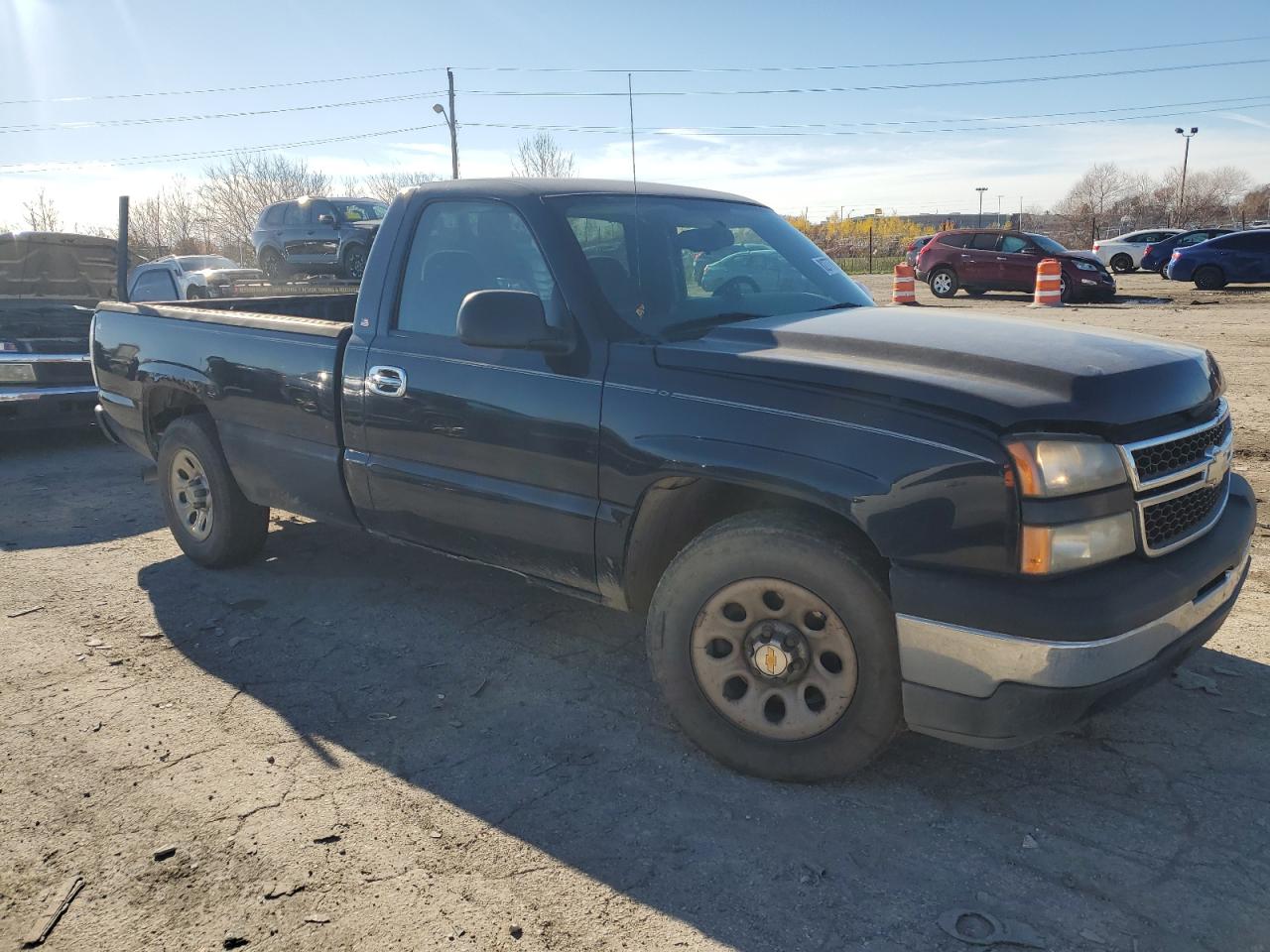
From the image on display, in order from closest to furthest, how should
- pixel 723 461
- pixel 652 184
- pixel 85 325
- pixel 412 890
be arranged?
pixel 412 890
pixel 723 461
pixel 652 184
pixel 85 325

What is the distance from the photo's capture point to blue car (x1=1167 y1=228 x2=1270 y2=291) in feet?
71.2

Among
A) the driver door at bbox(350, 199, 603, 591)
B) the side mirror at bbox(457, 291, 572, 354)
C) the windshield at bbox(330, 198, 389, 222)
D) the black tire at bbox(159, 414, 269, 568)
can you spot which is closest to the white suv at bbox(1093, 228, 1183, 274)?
the windshield at bbox(330, 198, 389, 222)

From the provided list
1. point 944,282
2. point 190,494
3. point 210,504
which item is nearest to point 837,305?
point 210,504

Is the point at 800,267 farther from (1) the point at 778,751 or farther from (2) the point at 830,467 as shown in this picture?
(1) the point at 778,751

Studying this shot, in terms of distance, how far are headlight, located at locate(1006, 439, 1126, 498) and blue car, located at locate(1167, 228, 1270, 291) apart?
76.0ft

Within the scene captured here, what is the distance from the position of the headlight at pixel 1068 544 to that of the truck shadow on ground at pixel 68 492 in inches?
216

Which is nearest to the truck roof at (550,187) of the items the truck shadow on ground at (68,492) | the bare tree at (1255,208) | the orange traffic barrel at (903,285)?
the truck shadow on ground at (68,492)

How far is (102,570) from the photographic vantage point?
17.7ft

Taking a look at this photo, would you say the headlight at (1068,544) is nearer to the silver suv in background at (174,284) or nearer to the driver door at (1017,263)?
the silver suv in background at (174,284)

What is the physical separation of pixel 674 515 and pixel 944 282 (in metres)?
21.0

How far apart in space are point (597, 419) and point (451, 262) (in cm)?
112

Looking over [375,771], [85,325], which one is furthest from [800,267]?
[85,325]

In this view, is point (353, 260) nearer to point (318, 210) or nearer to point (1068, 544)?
point (318, 210)

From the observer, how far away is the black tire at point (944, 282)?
22.4m
